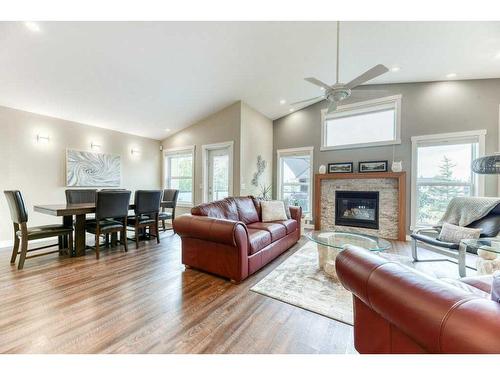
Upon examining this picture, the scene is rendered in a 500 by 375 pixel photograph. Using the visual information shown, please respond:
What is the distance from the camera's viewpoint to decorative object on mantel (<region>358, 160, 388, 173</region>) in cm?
447

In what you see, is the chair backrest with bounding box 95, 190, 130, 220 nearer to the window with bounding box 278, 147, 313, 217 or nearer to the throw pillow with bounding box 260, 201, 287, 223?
the throw pillow with bounding box 260, 201, 287, 223

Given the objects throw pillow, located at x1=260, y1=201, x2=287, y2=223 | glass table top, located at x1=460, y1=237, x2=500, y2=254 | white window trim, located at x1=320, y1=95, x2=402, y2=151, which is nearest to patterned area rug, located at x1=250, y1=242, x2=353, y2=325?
throw pillow, located at x1=260, y1=201, x2=287, y2=223

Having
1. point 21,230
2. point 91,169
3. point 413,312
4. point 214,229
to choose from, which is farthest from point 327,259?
point 91,169

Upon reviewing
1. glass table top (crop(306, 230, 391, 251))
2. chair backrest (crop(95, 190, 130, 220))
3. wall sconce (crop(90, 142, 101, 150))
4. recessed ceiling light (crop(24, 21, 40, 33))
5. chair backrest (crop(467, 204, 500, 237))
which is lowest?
glass table top (crop(306, 230, 391, 251))

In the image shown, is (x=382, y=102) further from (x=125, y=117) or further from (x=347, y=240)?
(x=125, y=117)

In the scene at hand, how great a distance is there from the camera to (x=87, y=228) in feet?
10.8

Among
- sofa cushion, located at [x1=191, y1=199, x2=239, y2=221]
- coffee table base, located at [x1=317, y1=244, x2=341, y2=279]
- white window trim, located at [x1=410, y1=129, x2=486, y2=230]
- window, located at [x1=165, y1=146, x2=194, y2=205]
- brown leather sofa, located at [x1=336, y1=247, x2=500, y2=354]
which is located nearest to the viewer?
brown leather sofa, located at [x1=336, y1=247, x2=500, y2=354]

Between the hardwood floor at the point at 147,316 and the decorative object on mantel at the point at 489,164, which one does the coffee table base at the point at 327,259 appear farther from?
the decorative object on mantel at the point at 489,164

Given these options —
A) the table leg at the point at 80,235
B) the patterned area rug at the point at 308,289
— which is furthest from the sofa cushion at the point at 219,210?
the table leg at the point at 80,235

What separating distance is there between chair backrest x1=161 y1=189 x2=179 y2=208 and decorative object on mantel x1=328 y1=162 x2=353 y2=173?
142 inches

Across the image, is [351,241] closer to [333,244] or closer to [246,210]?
[333,244]

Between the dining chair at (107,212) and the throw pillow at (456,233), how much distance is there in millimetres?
4540

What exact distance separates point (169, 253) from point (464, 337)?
3.38m
